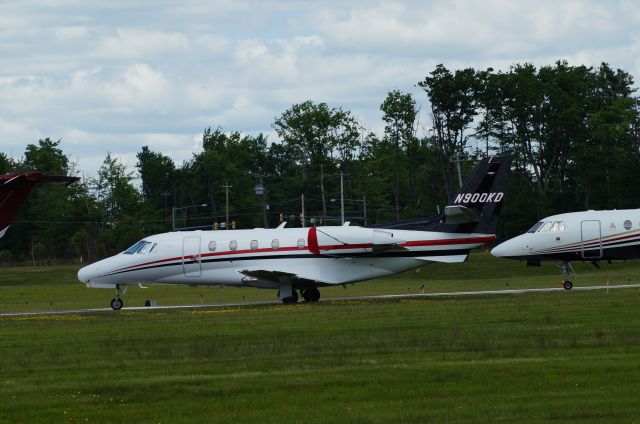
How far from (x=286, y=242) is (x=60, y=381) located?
20.5m

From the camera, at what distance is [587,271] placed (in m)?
64.2

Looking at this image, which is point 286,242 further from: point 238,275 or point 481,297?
point 481,297

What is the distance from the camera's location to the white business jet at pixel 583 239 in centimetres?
4259

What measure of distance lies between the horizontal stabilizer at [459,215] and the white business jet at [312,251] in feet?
0.11

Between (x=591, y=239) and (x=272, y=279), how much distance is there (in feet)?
38.8

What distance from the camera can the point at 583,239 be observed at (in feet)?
141

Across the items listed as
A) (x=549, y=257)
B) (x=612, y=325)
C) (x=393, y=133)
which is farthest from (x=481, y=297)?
(x=393, y=133)

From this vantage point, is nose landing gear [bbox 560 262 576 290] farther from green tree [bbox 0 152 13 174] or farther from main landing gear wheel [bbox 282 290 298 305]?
green tree [bbox 0 152 13 174]

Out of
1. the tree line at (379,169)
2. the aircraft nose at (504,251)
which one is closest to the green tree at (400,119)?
the tree line at (379,169)

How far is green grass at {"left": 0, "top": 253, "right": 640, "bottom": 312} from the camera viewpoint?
4972 cm

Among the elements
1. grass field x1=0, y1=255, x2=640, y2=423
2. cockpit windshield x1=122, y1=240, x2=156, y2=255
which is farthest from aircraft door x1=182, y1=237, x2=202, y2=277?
grass field x1=0, y1=255, x2=640, y2=423

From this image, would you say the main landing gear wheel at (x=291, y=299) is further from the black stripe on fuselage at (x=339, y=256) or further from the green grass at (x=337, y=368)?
the green grass at (x=337, y=368)

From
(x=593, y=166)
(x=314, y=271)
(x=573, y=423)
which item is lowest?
(x=573, y=423)

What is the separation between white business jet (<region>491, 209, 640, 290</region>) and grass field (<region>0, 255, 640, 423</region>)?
303 inches
